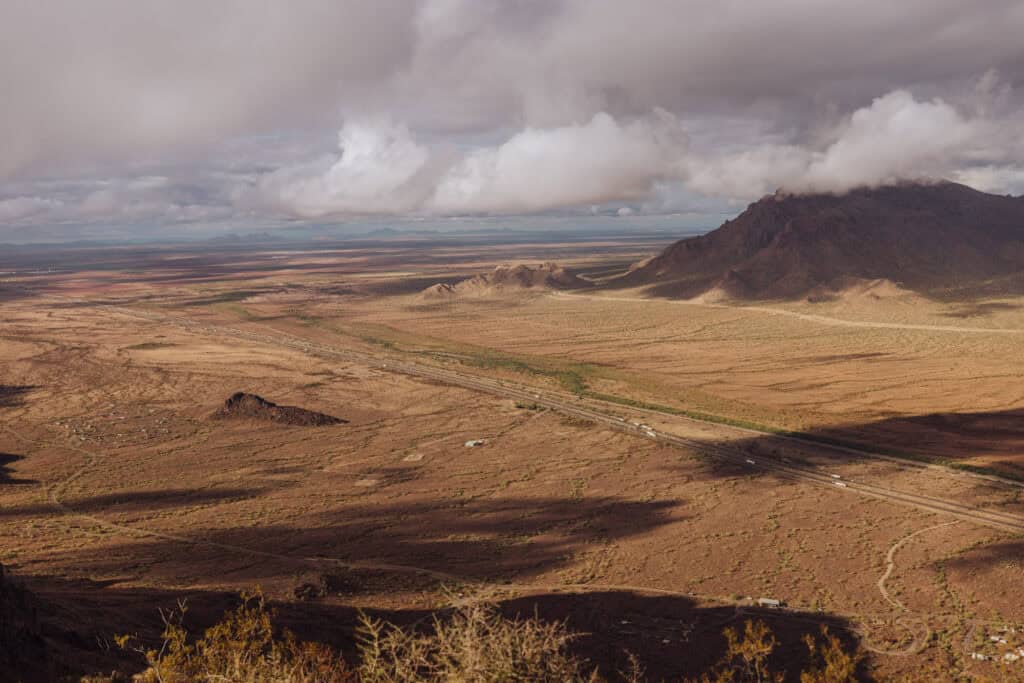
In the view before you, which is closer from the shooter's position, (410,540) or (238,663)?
(238,663)

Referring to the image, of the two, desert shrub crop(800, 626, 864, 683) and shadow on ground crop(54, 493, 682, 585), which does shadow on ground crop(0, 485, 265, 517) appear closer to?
shadow on ground crop(54, 493, 682, 585)

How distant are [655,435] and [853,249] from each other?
137971mm

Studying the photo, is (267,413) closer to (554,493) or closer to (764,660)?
(554,493)

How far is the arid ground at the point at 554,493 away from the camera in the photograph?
2583 centimetres

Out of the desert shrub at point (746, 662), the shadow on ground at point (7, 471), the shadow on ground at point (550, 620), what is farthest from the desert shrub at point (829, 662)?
the shadow on ground at point (7, 471)

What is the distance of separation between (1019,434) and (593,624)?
147ft

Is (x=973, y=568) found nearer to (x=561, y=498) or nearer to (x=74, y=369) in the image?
(x=561, y=498)

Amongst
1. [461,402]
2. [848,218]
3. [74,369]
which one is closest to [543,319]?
[461,402]

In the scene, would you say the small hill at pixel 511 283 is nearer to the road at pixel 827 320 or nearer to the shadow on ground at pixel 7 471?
the road at pixel 827 320

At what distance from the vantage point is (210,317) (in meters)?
136

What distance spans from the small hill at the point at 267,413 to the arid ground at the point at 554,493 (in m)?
0.75

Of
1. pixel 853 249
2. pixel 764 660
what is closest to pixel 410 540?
pixel 764 660

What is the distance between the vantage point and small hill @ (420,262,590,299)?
577 ft

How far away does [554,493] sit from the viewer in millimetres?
40344
